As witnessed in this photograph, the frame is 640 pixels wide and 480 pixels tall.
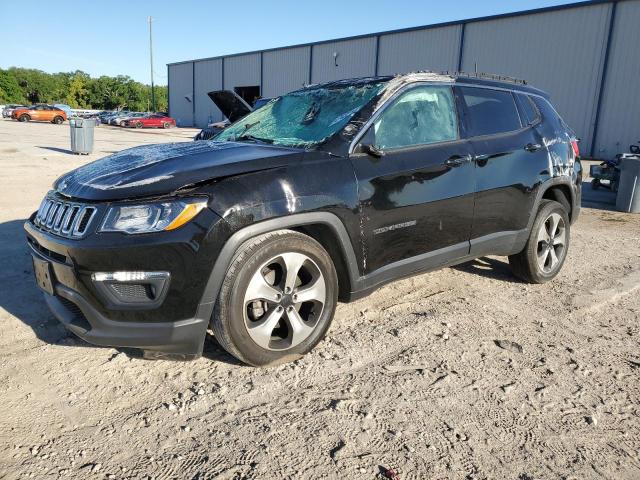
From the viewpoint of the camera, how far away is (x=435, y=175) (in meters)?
3.48

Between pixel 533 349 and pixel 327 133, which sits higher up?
pixel 327 133

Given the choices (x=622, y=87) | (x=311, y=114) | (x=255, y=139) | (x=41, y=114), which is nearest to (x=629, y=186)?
(x=311, y=114)

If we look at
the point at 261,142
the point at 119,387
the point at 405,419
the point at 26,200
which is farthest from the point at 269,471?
the point at 26,200

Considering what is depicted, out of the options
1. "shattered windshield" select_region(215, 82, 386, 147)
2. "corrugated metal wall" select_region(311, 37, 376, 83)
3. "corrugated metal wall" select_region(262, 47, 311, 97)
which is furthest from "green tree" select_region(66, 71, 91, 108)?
"shattered windshield" select_region(215, 82, 386, 147)

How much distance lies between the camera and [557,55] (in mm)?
22031

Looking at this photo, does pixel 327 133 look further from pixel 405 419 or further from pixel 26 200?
pixel 26 200

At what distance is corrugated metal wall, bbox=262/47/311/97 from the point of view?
114 ft

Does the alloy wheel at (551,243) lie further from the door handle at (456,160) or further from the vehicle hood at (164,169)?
the vehicle hood at (164,169)

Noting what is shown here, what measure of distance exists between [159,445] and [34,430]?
0.61m

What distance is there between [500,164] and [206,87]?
44545 mm

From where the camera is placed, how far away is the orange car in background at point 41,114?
1601 inches

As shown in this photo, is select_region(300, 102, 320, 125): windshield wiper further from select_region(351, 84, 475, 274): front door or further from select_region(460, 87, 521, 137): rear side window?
select_region(460, 87, 521, 137): rear side window

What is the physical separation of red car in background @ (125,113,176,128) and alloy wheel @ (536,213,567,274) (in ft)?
140

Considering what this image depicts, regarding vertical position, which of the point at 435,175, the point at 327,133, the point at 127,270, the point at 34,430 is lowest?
the point at 34,430
